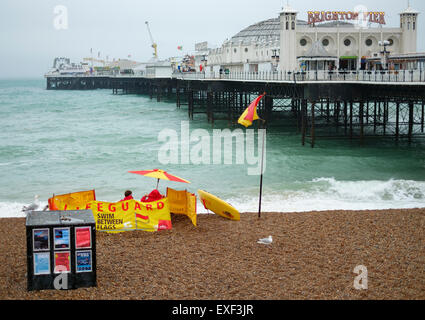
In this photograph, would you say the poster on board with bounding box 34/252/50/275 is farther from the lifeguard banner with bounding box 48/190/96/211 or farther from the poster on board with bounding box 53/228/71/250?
the lifeguard banner with bounding box 48/190/96/211

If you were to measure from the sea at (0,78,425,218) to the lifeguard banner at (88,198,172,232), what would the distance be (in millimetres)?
3809

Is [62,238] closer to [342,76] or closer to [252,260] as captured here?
[252,260]

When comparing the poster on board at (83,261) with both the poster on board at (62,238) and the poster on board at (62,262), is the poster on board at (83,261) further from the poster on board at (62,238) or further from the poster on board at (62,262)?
the poster on board at (62,238)

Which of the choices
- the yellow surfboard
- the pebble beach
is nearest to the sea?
the yellow surfboard

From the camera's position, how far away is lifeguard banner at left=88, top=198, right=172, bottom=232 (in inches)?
565

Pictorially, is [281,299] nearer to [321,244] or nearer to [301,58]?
[321,244]

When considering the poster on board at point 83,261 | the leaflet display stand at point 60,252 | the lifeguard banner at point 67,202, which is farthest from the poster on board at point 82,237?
the lifeguard banner at point 67,202

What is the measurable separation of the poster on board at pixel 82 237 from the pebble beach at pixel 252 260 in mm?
793

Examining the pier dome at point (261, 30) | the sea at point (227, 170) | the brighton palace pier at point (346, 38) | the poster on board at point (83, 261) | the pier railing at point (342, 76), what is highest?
the pier dome at point (261, 30)

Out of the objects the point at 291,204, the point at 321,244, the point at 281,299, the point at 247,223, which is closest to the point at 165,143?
the point at 291,204

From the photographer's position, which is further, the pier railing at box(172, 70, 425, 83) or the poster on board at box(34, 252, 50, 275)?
the pier railing at box(172, 70, 425, 83)

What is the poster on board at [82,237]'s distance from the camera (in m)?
10.1

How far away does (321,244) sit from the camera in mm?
13211

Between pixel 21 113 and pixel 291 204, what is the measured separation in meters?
60.1
